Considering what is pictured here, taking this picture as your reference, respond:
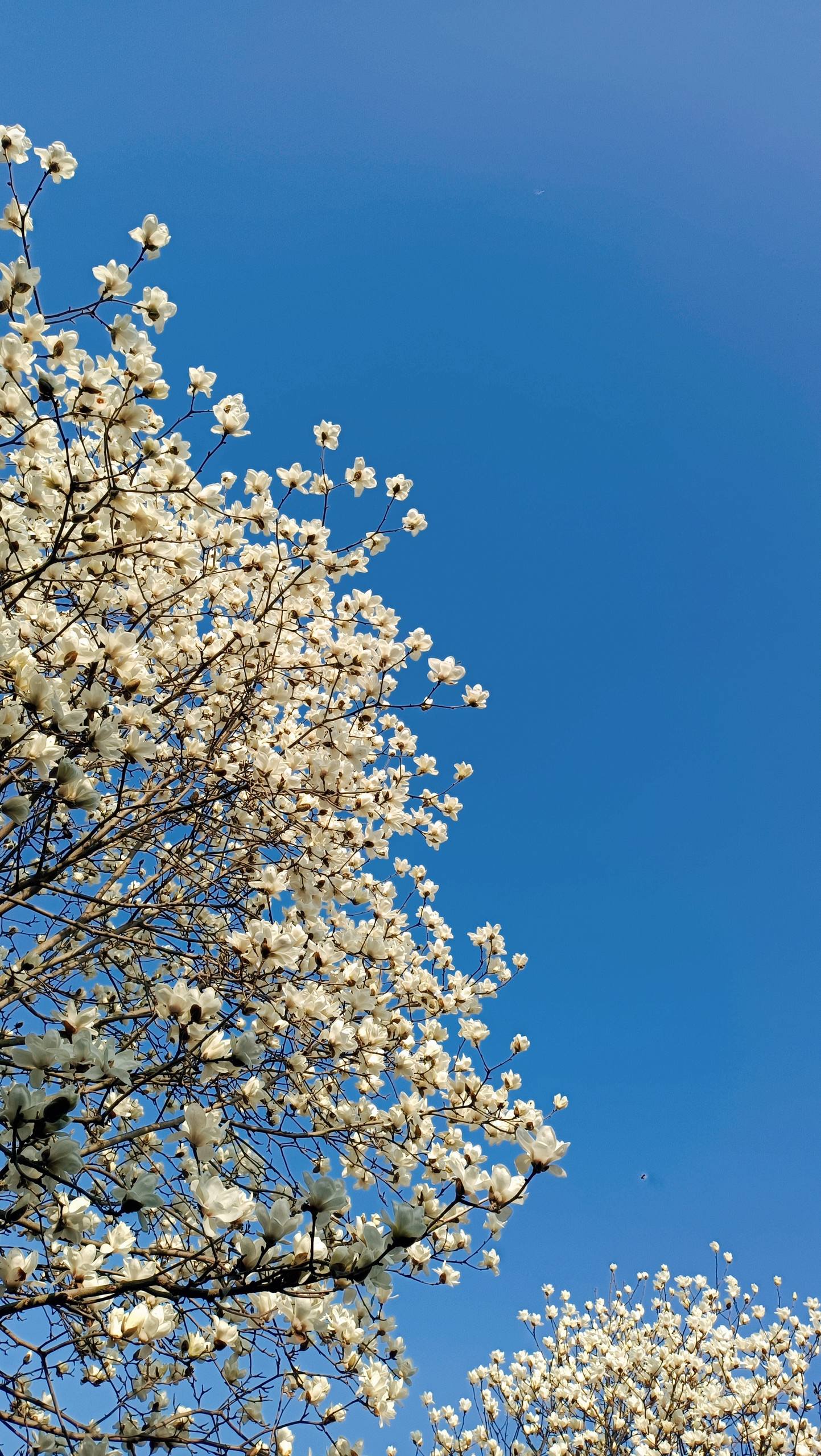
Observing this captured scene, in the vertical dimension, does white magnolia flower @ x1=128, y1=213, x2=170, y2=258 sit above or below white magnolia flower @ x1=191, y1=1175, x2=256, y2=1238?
above

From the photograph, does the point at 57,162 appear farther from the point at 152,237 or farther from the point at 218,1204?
the point at 218,1204

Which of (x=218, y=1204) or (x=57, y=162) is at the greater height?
(x=57, y=162)

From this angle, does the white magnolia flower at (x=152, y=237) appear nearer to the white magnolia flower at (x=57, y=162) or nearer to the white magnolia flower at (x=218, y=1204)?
the white magnolia flower at (x=57, y=162)

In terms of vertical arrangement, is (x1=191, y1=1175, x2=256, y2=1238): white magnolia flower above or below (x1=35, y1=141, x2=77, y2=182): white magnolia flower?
below

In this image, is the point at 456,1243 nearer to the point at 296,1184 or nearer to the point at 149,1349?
the point at 296,1184

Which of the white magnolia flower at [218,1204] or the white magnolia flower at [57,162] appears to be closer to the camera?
the white magnolia flower at [218,1204]

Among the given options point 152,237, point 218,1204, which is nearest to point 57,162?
point 152,237

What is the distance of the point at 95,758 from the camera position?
300cm

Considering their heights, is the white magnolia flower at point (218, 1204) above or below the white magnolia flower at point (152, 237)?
below

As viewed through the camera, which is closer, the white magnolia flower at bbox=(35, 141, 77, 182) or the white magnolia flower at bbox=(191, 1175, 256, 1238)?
the white magnolia flower at bbox=(191, 1175, 256, 1238)

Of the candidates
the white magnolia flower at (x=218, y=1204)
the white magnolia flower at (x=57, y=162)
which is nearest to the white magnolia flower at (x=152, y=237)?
the white magnolia flower at (x=57, y=162)

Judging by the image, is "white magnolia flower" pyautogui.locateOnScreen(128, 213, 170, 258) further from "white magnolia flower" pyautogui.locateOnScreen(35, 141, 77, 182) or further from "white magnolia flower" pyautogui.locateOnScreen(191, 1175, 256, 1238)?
"white magnolia flower" pyautogui.locateOnScreen(191, 1175, 256, 1238)

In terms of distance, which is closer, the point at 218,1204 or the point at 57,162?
the point at 218,1204

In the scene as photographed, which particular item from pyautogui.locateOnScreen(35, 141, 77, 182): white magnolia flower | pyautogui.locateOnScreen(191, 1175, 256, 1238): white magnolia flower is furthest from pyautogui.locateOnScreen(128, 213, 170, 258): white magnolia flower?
pyautogui.locateOnScreen(191, 1175, 256, 1238): white magnolia flower
